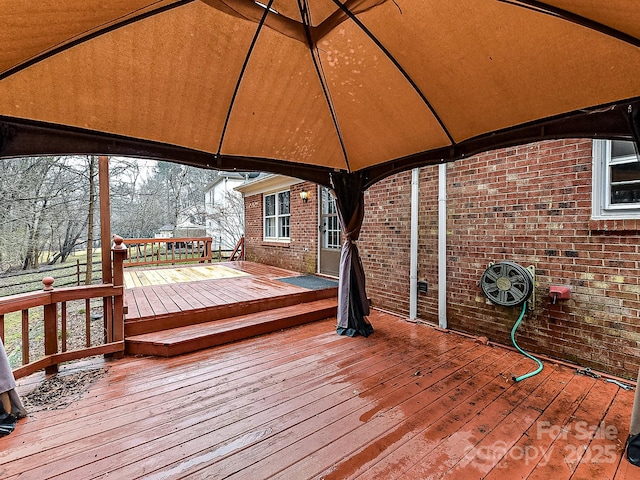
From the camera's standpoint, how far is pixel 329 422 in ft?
6.61

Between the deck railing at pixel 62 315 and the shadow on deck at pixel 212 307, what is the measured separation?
0.21 metres

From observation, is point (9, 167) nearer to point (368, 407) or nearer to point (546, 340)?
point (368, 407)

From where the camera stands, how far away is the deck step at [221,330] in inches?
123

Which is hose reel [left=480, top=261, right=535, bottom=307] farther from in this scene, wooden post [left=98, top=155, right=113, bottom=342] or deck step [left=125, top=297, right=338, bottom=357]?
wooden post [left=98, top=155, right=113, bottom=342]

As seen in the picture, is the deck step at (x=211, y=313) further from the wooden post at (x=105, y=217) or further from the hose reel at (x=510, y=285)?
the hose reel at (x=510, y=285)

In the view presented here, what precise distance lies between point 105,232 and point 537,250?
4582mm

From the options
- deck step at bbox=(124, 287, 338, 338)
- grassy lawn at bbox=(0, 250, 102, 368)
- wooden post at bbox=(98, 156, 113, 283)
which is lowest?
grassy lawn at bbox=(0, 250, 102, 368)

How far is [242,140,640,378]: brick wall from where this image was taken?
8.45 feet

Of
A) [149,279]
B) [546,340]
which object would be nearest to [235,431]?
[546,340]

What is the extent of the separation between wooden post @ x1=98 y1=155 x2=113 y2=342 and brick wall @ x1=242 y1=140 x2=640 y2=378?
3.73m

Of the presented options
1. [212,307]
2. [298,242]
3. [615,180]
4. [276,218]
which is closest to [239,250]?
[276,218]

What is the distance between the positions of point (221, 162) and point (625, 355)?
4.10 m

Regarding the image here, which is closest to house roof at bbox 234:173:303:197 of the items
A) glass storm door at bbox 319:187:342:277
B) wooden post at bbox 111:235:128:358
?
glass storm door at bbox 319:187:342:277

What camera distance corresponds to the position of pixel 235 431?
1.94m
